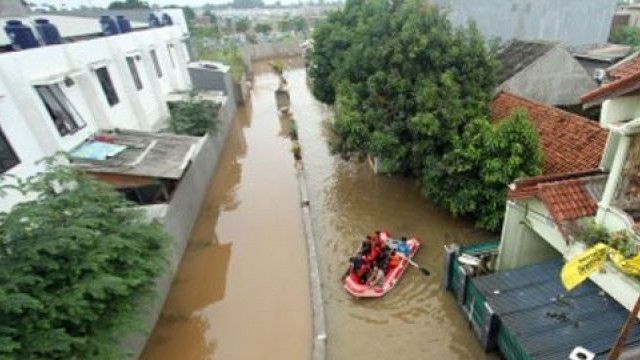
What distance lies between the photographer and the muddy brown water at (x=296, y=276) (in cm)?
923

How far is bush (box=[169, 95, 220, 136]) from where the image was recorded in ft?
55.9

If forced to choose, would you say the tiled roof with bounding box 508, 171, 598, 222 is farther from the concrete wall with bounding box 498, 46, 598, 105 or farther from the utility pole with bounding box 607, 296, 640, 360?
the concrete wall with bounding box 498, 46, 598, 105

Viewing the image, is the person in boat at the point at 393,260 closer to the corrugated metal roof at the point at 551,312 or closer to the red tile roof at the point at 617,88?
the corrugated metal roof at the point at 551,312

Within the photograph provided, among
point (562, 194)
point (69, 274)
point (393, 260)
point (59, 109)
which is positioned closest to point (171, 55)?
point (59, 109)

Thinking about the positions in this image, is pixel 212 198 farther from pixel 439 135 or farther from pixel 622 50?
pixel 622 50

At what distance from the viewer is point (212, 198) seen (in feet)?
54.3

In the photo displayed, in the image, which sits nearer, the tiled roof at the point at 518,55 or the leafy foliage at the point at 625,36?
the tiled roof at the point at 518,55

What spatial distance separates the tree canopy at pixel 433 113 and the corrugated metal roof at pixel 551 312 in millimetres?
3408

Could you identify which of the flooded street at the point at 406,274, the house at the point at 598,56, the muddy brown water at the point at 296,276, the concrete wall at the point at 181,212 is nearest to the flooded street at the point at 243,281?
the muddy brown water at the point at 296,276

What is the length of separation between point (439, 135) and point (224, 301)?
8.17 m

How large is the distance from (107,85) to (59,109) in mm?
3849

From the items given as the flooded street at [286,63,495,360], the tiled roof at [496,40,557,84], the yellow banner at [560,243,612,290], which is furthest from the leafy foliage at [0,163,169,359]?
the tiled roof at [496,40,557,84]

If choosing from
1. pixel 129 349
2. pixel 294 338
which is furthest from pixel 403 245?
pixel 129 349

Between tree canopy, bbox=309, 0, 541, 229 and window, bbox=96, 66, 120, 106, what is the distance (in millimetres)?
9409
